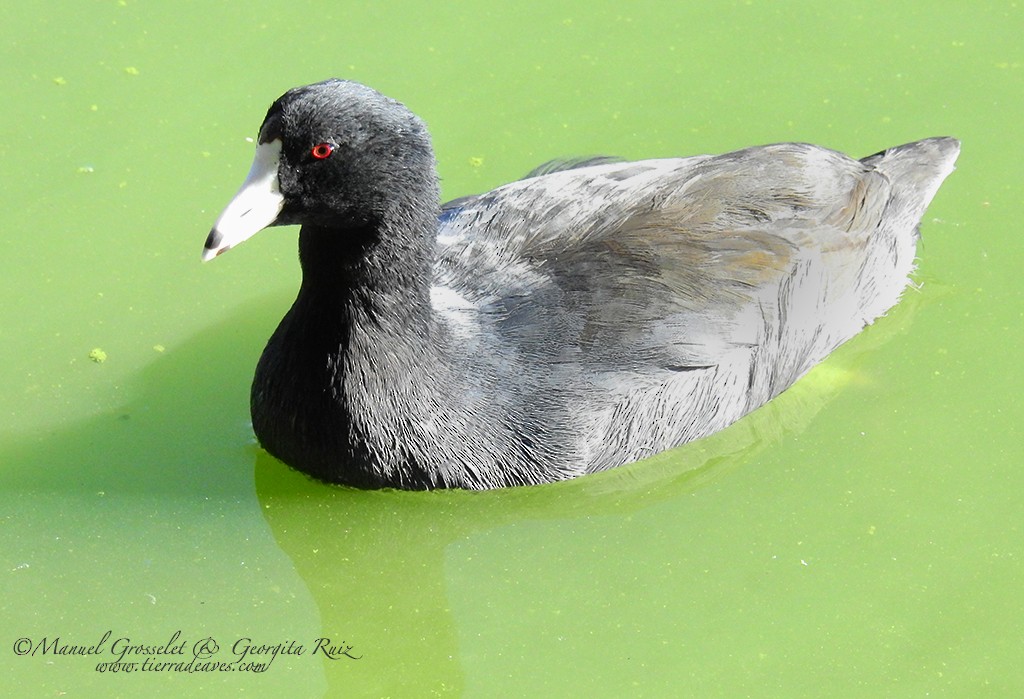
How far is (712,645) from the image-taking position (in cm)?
423

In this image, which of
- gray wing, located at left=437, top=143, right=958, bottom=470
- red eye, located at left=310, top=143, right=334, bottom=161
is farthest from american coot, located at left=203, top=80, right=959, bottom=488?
red eye, located at left=310, top=143, right=334, bottom=161

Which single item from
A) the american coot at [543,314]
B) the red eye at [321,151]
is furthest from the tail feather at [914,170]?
the red eye at [321,151]

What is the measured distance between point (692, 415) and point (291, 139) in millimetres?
1595

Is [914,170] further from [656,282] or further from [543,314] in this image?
[543,314]

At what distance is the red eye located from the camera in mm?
3947

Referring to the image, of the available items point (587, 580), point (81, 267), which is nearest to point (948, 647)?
point (587, 580)

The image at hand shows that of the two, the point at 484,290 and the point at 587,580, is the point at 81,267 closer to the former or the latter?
the point at 484,290

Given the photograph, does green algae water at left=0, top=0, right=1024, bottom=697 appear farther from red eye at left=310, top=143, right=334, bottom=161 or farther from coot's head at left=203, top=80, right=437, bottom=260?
red eye at left=310, top=143, right=334, bottom=161

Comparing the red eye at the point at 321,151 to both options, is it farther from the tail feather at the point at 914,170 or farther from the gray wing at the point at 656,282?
the tail feather at the point at 914,170

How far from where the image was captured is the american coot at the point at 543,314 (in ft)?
14.1

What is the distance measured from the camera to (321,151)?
396 cm

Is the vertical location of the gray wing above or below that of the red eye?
below

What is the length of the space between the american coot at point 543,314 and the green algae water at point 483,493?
18 cm

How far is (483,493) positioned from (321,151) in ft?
4.11
